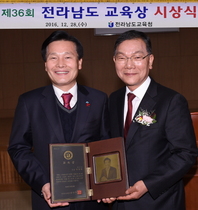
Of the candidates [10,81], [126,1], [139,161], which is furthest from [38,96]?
[10,81]

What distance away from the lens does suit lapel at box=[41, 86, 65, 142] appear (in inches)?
77.0

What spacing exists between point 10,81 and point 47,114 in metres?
7.68

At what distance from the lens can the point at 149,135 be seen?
192cm

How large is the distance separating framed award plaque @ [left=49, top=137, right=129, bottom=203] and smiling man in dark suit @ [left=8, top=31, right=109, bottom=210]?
15 cm

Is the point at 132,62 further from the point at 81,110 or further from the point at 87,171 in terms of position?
the point at 87,171

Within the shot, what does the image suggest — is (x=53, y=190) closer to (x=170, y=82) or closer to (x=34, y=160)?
(x=34, y=160)

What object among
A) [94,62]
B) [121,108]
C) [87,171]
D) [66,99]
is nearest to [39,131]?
[66,99]

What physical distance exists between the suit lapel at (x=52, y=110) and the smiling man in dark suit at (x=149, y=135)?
1.12 feet

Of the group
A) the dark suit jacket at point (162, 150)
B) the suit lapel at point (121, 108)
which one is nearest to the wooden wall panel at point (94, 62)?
the suit lapel at point (121, 108)

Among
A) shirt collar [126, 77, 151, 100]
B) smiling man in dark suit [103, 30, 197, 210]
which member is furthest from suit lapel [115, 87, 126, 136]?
shirt collar [126, 77, 151, 100]

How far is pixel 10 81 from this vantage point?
9.35 metres

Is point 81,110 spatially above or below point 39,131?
above

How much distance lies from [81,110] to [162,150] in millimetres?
515

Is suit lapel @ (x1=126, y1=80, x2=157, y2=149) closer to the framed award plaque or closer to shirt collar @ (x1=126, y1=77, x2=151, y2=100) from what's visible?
shirt collar @ (x1=126, y1=77, x2=151, y2=100)
